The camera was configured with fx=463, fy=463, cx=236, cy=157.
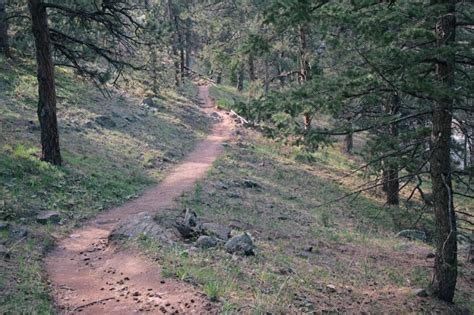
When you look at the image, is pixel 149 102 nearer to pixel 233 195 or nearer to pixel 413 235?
pixel 233 195

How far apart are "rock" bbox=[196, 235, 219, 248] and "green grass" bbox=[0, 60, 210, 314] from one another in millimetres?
2982

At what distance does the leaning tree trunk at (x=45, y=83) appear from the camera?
42.2 feet

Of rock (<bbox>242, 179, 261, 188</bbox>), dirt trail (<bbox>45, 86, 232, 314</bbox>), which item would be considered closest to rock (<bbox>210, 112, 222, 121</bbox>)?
rock (<bbox>242, 179, 261, 188</bbox>)

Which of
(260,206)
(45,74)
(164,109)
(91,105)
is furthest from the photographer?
(164,109)

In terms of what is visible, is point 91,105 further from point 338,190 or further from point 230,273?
point 230,273

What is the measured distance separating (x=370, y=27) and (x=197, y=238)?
5381 mm

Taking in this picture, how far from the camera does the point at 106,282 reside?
7.20 meters

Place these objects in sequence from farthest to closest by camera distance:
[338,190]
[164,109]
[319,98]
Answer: [164,109]
[338,190]
[319,98]

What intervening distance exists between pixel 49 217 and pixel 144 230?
2.88 m

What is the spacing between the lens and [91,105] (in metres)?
22.9

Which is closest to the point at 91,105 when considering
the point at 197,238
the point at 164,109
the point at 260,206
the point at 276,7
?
the point at 164,109

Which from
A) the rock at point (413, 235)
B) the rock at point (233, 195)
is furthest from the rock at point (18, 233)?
the rock at point (413, 235)

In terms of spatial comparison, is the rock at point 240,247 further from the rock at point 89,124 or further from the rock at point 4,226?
the rock at point 89,124

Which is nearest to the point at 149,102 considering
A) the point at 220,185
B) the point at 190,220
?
the point at 220,185
